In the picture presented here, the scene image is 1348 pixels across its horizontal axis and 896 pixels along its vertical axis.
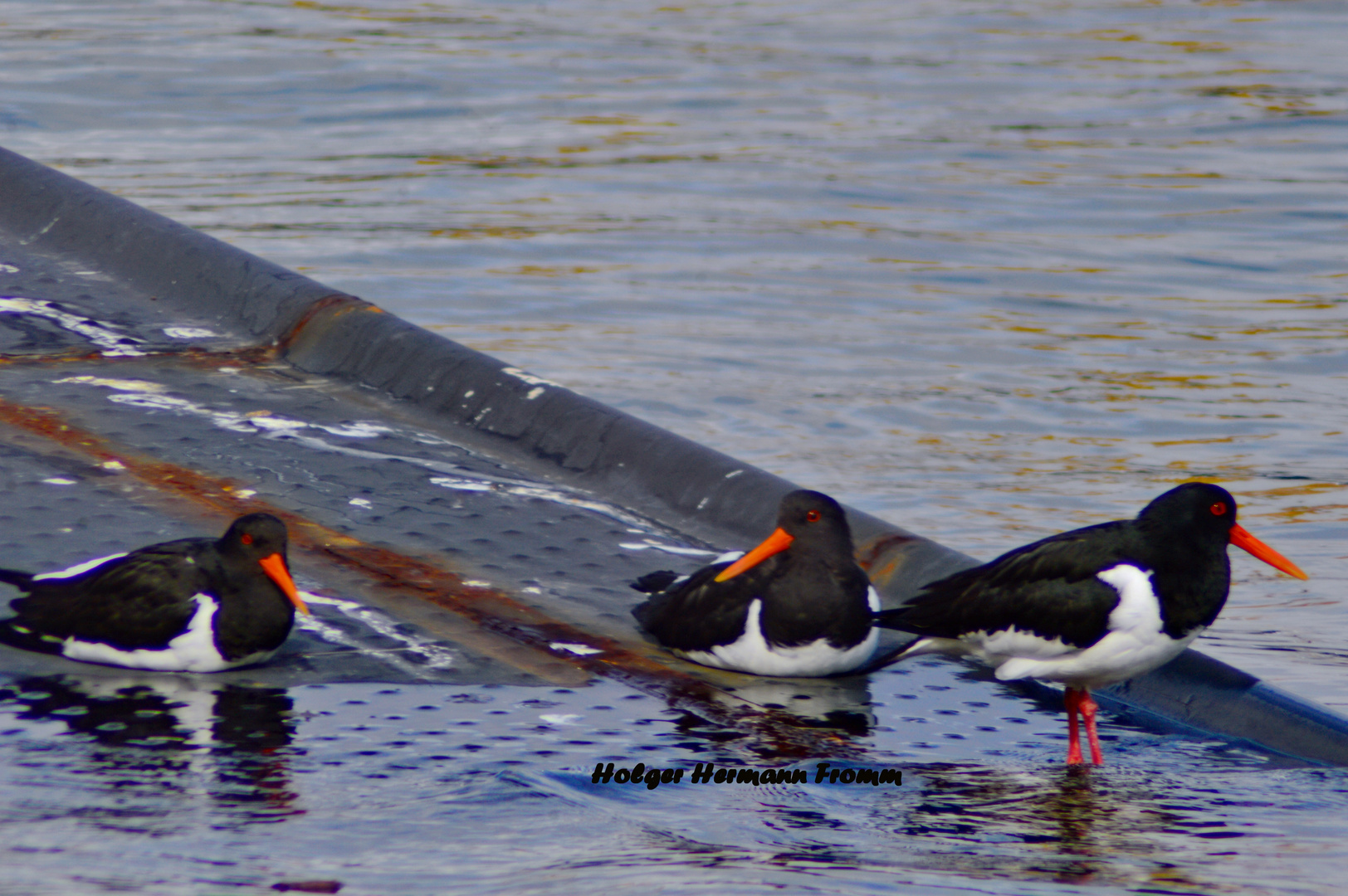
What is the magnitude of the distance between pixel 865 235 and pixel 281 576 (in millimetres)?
8369

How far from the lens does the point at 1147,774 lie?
339 cm

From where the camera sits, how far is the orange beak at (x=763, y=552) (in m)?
3.91

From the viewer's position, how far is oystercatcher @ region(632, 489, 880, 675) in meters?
3.73

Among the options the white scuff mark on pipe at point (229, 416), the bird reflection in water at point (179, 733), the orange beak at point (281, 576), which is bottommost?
the bird reflection in water at point (179, 733)

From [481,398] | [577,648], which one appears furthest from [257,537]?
[481,398]

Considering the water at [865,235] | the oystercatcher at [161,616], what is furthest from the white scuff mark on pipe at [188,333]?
the water at [865,235]

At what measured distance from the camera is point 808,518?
393 centimetres

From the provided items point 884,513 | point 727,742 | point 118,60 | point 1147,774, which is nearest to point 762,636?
point 727,742

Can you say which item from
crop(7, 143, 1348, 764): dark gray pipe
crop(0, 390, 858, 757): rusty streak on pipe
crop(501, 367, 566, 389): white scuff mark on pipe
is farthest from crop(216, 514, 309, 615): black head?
crop(501, 367, 566, 389): white scuff mark on pipe

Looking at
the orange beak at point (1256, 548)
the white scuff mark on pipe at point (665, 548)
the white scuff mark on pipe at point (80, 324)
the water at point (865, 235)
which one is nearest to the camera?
the orange beak at point (1256, 548)

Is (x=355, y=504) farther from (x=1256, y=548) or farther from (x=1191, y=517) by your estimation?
(x=1256, y=548)

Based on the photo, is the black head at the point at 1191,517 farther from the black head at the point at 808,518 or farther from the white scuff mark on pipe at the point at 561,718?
the white scuff mark on pipe at the point at 561,718

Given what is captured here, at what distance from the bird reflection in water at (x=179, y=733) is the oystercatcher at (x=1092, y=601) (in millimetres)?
1397

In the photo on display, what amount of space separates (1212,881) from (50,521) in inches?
109
